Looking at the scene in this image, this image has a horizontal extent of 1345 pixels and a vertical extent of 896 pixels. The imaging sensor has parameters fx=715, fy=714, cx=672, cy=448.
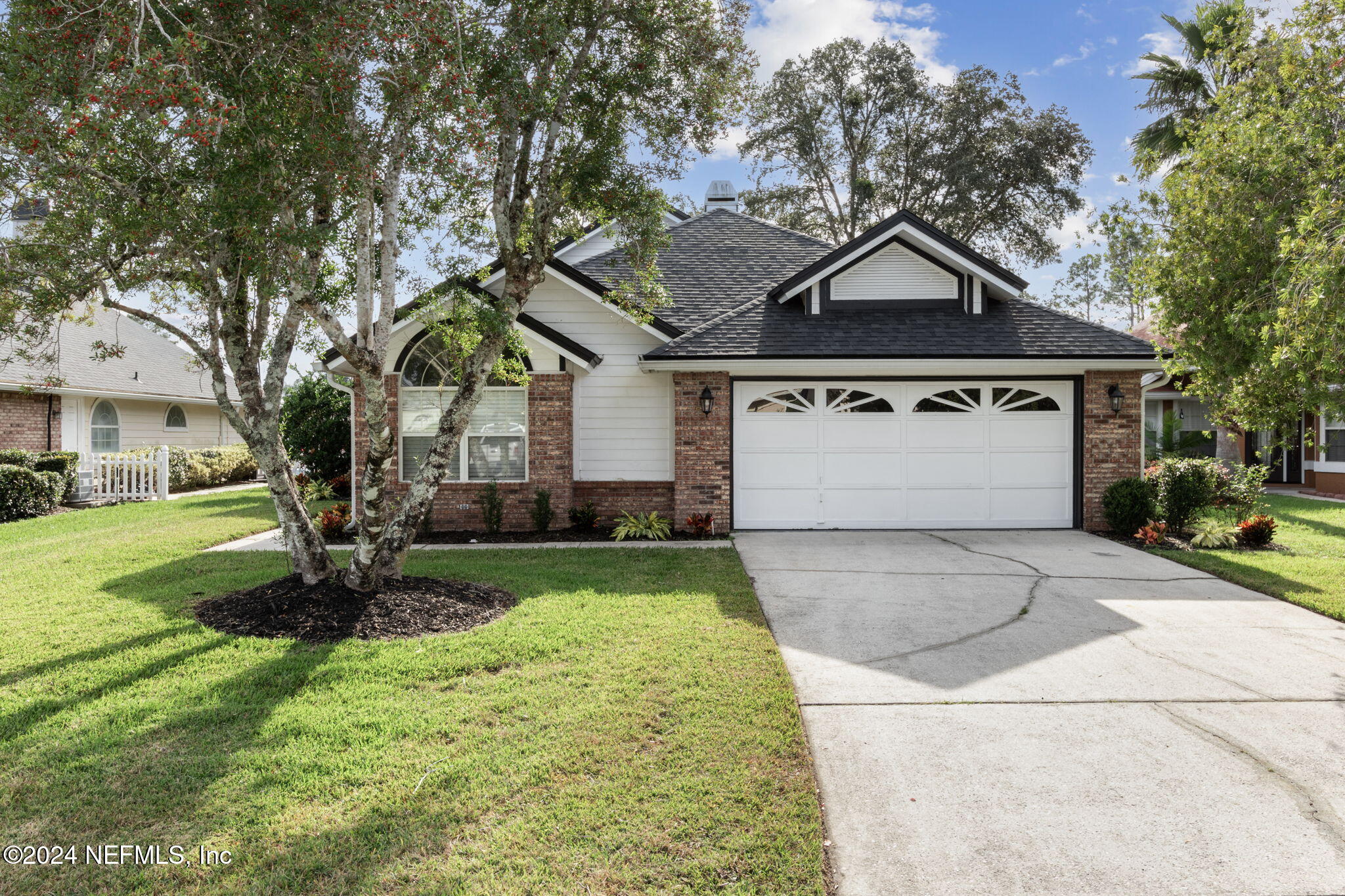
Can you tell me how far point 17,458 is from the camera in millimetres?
14547

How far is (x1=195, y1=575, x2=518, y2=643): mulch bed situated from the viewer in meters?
6.13

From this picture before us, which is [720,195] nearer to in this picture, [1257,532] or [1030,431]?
[1030,431]

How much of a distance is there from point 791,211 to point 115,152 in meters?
25.2

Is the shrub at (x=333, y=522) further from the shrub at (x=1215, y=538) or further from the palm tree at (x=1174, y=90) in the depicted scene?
the palm tree at (x=1174, y=90)

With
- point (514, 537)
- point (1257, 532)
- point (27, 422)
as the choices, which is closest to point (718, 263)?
point (514, 537)

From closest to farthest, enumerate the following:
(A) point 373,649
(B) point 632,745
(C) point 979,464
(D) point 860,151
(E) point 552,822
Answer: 1. (E) point 552,822
2. (B) point 632,745
3. (A) point 373,649
4. (C) point 979,464
5. (D) point 860,151

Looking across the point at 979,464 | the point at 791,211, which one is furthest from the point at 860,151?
the point at 979,464

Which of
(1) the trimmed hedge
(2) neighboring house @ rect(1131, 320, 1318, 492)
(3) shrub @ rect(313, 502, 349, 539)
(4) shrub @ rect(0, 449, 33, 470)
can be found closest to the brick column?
(3) shrub @ rect(313, 502, 349, 539)

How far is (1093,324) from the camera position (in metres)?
11.7

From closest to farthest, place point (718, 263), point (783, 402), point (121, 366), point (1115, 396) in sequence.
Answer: point (1115, 396)
point (783, 402)
point (718, 263)
point (121, 366)

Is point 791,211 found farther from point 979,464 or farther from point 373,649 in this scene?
point 373,649

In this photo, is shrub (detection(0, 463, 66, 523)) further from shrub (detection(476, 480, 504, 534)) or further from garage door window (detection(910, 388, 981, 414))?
garage door window (detection(910, 388, 981, 414))

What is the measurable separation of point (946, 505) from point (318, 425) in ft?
44.7

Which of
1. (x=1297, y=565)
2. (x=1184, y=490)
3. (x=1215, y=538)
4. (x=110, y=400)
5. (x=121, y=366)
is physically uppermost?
(x=121, y=366)
